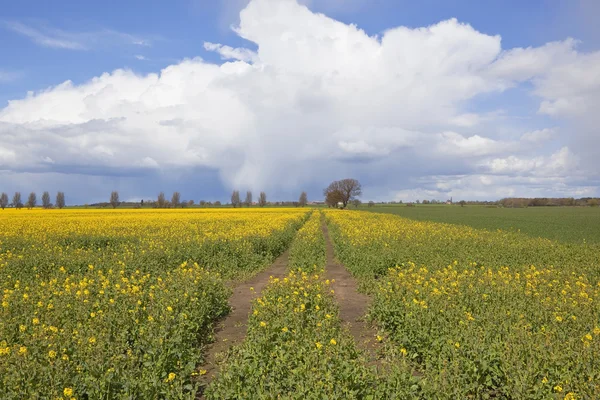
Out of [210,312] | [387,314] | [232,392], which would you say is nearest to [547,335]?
[387,314]

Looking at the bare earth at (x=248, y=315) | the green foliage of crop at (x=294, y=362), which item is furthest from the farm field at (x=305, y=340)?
the bare earth at (x=248, y=315)

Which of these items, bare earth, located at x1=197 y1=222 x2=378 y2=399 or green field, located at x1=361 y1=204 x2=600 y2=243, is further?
green field, located at x1=361 y1=204 x2=600 y2=243

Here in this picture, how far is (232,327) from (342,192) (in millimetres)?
116112

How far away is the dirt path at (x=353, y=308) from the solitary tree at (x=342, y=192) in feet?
339

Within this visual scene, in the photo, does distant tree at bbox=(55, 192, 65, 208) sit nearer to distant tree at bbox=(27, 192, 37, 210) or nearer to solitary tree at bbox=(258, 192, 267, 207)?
distant tree at bbox=(27, 192, 37, 210)

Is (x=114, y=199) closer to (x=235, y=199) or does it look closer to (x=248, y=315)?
(x=235, y=199)

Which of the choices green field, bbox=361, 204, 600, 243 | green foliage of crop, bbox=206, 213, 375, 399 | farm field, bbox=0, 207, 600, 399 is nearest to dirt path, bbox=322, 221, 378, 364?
farm field, bbox=0, 207, 600, 399

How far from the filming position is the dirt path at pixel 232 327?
7535 mm

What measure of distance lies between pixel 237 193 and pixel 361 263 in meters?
122

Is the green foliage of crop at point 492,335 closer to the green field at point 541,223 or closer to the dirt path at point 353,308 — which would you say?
the dirt path at point 353,308

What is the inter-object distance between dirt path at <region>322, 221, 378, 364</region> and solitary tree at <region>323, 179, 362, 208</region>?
103394mm

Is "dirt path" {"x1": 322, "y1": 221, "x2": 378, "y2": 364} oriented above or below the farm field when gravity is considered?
below

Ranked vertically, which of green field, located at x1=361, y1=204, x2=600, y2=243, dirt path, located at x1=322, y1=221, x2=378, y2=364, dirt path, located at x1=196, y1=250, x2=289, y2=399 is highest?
green field, located at x1=361, y1=204, x2=600, y2=243

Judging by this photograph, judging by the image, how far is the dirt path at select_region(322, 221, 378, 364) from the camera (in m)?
8.53
